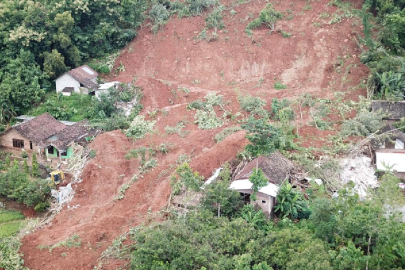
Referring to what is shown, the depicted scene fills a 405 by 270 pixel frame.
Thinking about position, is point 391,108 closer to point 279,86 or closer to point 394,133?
point 394,133

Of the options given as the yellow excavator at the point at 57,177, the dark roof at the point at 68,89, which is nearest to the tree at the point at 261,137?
the yellow excavator at the point at 57,177

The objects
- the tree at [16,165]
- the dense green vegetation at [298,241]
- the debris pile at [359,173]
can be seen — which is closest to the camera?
the dense green vegetation at [298,241]

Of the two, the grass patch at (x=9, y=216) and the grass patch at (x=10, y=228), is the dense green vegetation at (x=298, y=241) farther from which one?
the grass patch at (x=9, y=216)

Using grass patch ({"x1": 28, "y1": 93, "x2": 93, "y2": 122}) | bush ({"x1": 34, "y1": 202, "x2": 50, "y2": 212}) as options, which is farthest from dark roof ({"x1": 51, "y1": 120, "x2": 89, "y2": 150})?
bush ({"x1": 34, "y1": 202, "x2": 50, "y2": 212})

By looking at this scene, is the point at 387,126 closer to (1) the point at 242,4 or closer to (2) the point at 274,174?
(2) the point at 274,174

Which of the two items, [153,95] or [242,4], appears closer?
[153,95]

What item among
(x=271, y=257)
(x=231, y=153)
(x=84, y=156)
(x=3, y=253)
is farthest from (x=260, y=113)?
(x=3, y=253)
